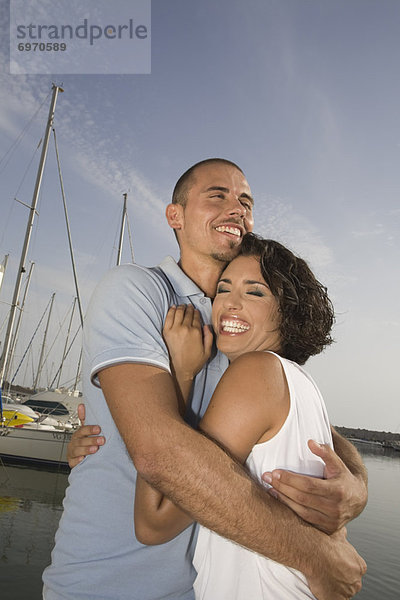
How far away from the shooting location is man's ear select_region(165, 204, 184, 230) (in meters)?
3.23

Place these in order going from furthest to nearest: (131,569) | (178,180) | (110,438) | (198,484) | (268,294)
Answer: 1. (178,180)
2. (268,294)
3. (110,438)
4. (131,569)
5. (198,484)

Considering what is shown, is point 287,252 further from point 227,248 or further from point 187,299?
point 187,299

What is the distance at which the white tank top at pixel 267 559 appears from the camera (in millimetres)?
1681

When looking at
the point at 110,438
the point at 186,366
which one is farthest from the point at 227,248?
the point at 110,438

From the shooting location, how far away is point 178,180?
3.43m

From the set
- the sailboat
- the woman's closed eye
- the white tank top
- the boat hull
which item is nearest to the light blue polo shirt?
the white tank top

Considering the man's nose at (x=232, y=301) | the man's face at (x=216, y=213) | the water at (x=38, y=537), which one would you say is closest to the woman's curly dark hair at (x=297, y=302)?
the man's nose at (x=232, y=301)

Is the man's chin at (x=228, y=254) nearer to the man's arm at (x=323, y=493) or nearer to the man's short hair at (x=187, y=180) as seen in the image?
the man's short hair at (x=187, y=180)

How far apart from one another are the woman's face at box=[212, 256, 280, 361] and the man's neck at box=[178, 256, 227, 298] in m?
0.36

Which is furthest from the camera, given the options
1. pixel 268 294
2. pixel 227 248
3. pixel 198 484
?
pixel 227 248

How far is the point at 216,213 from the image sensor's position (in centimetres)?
304

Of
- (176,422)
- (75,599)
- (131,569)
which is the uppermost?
(176,422)

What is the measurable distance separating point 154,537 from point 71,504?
50 cm

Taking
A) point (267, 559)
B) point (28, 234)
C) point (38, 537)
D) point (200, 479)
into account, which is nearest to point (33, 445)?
point (38, 537)
